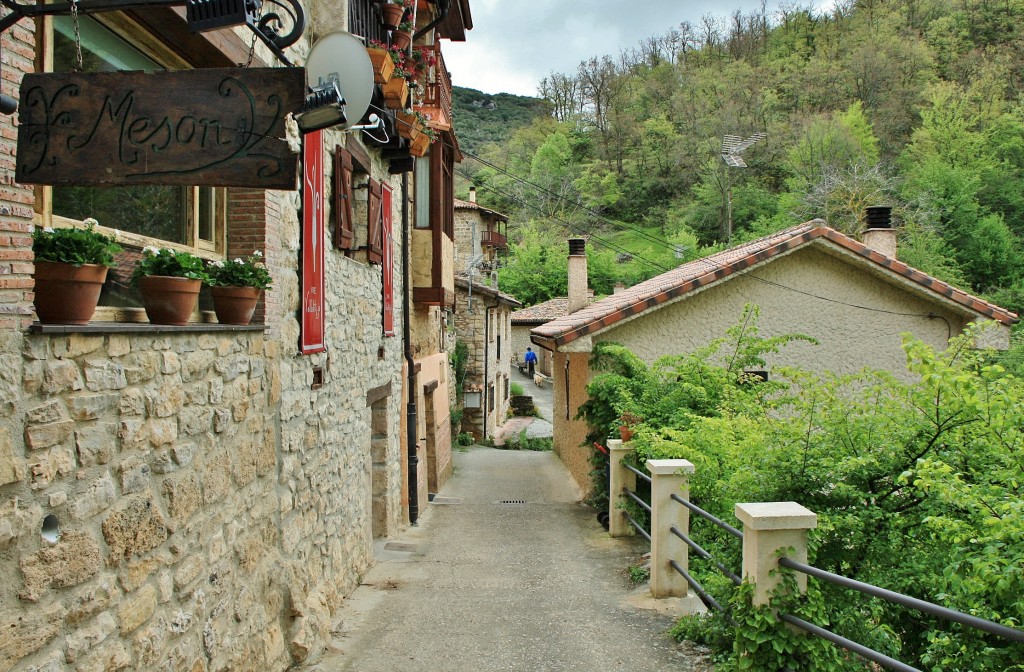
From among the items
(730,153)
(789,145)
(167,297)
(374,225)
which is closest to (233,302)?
(167,297)

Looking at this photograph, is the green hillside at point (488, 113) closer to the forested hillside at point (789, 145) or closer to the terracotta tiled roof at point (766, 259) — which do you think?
the forested hillside at point (789, 145)

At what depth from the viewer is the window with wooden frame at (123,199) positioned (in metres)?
2.96

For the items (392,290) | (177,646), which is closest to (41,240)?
(177,646)

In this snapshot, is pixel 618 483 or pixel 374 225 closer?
pixel 374 225

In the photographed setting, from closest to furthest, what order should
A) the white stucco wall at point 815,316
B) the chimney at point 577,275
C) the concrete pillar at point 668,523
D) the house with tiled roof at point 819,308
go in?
the concrete pillar at point 668,523
the house with tiled roof at point 819,308
the white stucco wall at point 815,316
the chimney at point 577,275

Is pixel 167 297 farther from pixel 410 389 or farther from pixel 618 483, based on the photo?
pixel 410 389

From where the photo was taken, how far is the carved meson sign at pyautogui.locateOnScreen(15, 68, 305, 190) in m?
2.41

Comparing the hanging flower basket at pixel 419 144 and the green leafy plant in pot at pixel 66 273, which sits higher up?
the hanging flower basket at pixel 419 144

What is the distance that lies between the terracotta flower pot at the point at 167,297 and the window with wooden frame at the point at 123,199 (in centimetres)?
18

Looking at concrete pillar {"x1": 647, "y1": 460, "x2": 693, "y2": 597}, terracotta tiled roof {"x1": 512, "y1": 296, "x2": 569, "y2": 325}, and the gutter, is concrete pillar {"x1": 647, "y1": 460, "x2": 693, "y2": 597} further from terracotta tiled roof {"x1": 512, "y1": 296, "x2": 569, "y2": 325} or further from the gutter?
terracotta tiled roof {"x1": 512, "y1": 296, "x2": 569, "y2": 325}

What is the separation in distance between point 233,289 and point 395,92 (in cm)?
389

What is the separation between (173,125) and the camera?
8.08ft

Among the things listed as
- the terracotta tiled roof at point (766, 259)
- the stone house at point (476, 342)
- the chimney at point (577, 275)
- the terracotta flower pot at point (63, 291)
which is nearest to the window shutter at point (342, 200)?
the terracotta flower pot at point (63, 291)

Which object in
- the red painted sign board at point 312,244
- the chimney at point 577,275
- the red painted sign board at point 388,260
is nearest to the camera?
the red painted sign board at point 312,244
